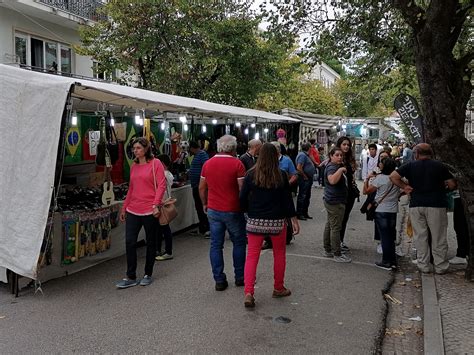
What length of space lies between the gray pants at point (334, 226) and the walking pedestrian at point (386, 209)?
1.73 feet

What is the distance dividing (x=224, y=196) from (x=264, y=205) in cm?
59

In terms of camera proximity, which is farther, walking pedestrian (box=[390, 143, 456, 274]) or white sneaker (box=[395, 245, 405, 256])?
white sneaker (box=[395, 245, 405, 256])

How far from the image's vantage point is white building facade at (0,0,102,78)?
15136 mm

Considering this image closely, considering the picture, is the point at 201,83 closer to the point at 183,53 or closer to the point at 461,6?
the point at 183,53

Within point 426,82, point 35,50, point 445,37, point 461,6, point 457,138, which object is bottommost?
point 457,138

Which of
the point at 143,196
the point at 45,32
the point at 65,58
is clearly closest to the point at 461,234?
the point at 143,196

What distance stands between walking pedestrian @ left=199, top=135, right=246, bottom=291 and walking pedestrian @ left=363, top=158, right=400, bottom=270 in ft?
7.55

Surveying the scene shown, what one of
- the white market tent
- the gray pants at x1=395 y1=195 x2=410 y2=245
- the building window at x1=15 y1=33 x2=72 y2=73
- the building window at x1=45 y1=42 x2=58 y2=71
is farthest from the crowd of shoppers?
the building window at x1=45 y1=42 x2=58 y2=71

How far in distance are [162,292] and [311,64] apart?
736 centimetres

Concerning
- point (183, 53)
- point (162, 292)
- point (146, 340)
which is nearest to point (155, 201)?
point (162, 292)

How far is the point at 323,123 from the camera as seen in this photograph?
61.8ft

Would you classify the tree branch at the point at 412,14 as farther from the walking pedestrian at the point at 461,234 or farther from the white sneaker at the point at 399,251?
the white sneaker at the point at 399,251

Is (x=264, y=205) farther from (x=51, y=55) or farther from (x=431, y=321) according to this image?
(x=51, y=55)

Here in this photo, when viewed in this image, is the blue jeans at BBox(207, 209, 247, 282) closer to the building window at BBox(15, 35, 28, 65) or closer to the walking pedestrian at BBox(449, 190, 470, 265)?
the walking pedestrian at BBox(449, 190, 470, 265)
